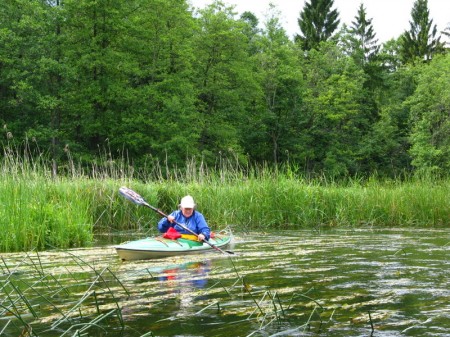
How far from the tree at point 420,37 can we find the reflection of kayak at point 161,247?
4192 centimetres

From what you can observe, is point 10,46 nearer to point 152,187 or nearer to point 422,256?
point 152,187

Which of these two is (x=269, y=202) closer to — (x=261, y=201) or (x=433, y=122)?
(x=261, y=201)

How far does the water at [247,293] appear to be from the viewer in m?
3.69

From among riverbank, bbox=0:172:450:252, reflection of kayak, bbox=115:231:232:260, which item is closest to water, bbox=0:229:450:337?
reflection of kayak, bbox=115:231:232:260

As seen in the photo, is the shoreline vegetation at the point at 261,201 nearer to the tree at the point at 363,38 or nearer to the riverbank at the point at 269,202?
the riverbank at the point at 269,202

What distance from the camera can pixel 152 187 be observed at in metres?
12.4

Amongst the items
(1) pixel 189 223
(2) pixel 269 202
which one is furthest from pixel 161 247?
(2) pixel 269 202

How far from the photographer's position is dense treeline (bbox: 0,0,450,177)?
27.5m

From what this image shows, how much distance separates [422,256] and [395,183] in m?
6.70

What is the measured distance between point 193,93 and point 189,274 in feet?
83.3

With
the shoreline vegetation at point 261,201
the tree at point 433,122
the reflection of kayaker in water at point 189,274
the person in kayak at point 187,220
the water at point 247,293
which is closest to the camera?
the water at point 247,293

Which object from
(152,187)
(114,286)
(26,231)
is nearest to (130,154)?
(152,187)

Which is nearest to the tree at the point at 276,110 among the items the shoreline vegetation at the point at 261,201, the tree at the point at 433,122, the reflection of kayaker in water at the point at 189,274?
the tree at the point at 433,122

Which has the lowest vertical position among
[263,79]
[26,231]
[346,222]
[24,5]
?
[346,222]
